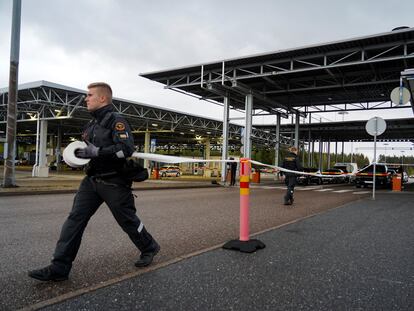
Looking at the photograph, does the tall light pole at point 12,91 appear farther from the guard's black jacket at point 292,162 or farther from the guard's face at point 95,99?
the guard's face at point 95,99

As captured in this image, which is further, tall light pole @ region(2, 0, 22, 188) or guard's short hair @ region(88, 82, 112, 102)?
tall light pole @ region(2, 0, 22, 188)

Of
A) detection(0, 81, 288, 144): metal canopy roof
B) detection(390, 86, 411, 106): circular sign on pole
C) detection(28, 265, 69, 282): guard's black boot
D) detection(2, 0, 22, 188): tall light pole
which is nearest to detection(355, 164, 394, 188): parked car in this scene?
detection(390, 86, 411, 106): circular sign on pole

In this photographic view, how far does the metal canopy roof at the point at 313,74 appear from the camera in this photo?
19125mm

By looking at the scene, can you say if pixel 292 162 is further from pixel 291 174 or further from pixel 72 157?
pixel 72 157

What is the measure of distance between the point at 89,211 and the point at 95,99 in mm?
1102

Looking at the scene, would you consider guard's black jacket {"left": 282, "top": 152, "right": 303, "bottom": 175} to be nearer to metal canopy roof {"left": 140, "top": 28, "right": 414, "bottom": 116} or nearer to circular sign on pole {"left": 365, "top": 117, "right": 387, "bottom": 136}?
circular sign on pole {"left": 365, "top": 117, "right": 387, "bottom": 136}

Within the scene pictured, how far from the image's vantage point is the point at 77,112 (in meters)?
33.0

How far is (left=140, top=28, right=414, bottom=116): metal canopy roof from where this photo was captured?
19.1 meters

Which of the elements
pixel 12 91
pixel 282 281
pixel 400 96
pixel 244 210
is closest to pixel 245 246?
pixel 244 210

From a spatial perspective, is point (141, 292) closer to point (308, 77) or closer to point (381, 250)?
point (381, 250)

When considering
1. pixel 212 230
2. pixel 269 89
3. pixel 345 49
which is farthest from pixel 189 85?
pixel 212 230

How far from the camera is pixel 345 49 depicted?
19672 millimetres

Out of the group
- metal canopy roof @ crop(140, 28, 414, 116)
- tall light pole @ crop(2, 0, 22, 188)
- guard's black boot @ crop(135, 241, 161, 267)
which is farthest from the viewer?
metal canopy roof @ crop(140, 28, 414, 116)

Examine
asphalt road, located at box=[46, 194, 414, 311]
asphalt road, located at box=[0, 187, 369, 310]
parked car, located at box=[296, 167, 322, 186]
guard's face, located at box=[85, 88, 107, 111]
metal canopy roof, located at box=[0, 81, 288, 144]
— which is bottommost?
asphalt road, located at box=[0, 187, 369, 310]
